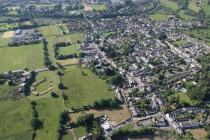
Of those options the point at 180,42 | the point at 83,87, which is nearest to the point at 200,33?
the point at 180,42

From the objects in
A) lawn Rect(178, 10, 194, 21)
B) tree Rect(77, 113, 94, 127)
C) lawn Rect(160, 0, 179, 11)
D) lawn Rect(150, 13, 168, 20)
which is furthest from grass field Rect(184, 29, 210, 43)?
tree Rect(77, 113, 94, 127)

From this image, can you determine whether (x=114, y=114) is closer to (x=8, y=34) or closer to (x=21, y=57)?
(x=21, y=57)

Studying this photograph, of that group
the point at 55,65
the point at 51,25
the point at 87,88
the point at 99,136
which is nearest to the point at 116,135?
the point at 99,136

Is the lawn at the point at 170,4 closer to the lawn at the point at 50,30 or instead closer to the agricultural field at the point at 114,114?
the lawn at the point at 50,30

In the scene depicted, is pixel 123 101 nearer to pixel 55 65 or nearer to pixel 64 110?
pixel 64 110

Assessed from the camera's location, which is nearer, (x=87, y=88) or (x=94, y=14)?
(x=87, y=88)

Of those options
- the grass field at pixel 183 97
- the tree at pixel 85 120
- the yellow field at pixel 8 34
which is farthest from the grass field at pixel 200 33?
the yellow field at pixel 8 34
